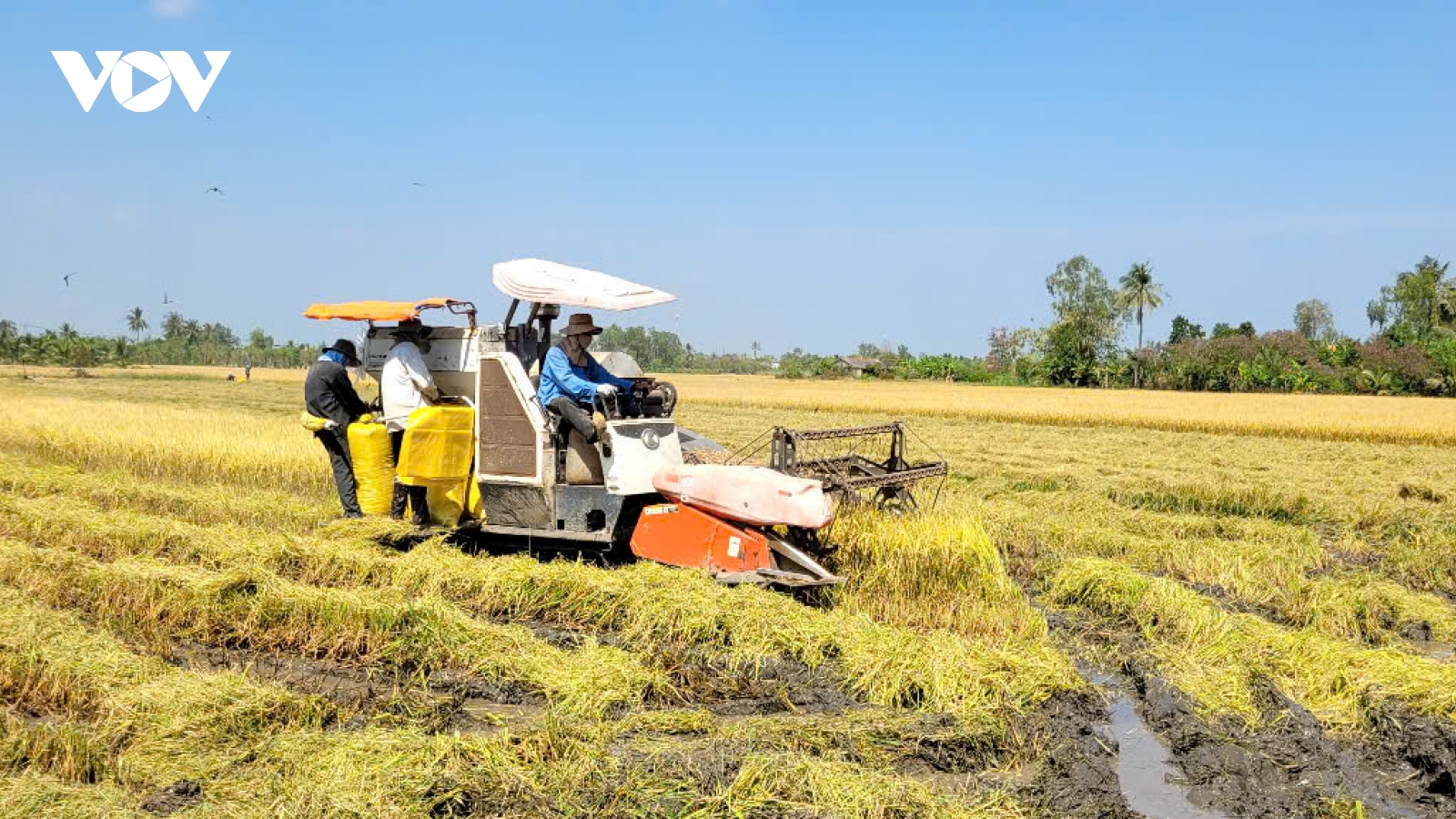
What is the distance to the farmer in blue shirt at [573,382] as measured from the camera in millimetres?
7155

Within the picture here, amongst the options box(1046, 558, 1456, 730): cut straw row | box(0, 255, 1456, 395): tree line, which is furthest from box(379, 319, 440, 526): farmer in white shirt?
box(0, 255, 1456, 395): tree line

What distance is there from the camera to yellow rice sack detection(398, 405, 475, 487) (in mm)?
7496

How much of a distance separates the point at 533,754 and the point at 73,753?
5.65 ft

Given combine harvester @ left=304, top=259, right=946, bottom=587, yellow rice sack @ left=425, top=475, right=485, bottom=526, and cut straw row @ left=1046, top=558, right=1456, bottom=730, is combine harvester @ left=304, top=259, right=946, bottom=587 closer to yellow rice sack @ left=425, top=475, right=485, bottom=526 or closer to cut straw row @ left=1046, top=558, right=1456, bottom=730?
yellow rice sack @ left=425, top=475, right=485, bottom=526

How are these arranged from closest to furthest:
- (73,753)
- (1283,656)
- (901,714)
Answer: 1. (73,753)
2. (901,714)
3. (1283,656)

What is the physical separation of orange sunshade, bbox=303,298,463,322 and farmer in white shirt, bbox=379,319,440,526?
80mm

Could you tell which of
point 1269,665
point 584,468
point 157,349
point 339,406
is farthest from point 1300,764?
point 157,349

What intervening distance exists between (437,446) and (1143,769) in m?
5.03

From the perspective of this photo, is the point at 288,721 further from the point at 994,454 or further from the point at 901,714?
the point at 994,454

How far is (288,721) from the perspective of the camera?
457 cm

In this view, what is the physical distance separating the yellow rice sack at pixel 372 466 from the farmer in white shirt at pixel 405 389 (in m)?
0.09

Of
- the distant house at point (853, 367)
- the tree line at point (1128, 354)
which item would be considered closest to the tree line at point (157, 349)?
the tree line at point (1128, 354)

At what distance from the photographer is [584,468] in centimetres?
739

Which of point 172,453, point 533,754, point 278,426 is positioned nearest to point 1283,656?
point 533,754
